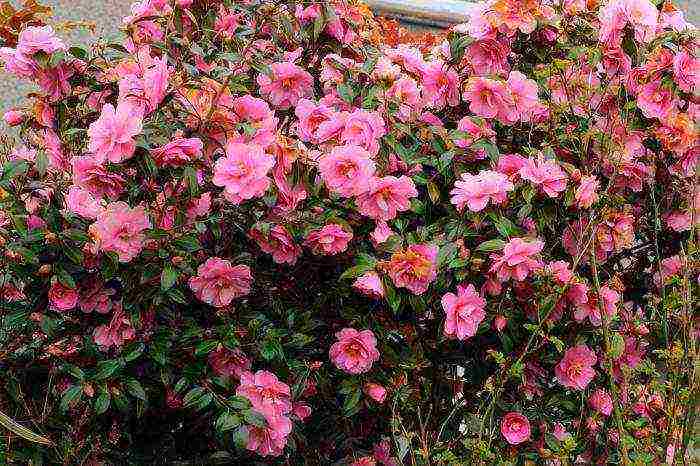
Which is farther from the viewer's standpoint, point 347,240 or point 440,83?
point 440,83

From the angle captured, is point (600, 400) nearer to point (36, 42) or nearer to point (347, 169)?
point (347, 169)

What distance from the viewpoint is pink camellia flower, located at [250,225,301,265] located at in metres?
1.92

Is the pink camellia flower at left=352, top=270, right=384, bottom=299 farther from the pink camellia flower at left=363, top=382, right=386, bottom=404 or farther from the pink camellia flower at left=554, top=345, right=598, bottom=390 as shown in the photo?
the pink camellia flower at left=554, top=345, right=598, bottom=390

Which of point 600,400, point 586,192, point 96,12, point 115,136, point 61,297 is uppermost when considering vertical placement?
point 115,136

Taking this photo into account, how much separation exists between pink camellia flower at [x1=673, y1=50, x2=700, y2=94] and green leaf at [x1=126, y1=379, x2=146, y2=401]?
1198 millimetres

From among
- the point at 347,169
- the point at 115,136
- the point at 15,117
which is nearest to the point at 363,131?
the point at 347,169

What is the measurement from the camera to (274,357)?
200 cm

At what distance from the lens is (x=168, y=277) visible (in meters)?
1.89

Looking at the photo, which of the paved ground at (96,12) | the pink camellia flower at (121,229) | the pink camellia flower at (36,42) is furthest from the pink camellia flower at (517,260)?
the paved ground at (96,12)

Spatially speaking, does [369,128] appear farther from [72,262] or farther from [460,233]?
[72,262]

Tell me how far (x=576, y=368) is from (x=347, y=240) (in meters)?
0.55

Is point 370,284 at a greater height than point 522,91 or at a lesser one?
lesser

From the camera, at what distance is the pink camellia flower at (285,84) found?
219cm

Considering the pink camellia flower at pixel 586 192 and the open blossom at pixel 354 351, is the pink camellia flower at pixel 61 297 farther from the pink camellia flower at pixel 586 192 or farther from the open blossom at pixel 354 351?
the pink camellia flower at pixel 586 192
